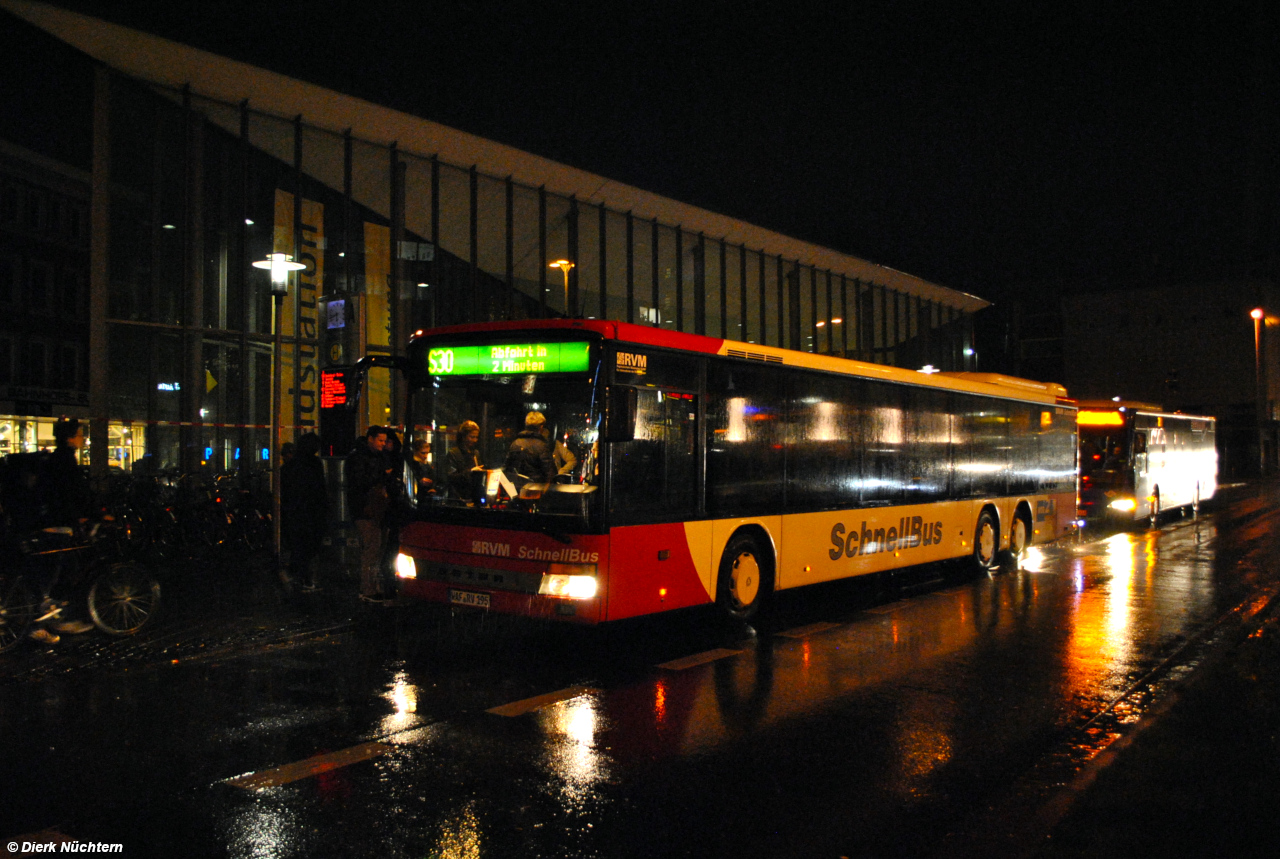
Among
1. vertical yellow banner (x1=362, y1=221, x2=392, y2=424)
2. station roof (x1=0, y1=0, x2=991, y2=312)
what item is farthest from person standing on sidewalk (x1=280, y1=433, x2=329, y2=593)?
station roof (x1=0, y1=0, x2=991, y2=312)

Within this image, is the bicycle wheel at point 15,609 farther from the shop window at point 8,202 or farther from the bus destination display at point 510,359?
the shop window at point 8,202

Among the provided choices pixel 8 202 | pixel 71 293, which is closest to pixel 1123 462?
pixel 8 202

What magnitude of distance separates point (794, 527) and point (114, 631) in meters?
6.72

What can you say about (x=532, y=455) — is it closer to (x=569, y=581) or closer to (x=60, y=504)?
(x=569, y=581)

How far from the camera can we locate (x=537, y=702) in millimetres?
6824

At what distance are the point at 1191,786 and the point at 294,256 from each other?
17.5m

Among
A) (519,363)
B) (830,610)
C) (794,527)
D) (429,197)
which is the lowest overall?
(830,610)

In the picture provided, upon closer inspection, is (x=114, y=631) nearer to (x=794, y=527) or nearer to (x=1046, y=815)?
(x=794, y=527)

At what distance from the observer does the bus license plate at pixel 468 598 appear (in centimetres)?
838

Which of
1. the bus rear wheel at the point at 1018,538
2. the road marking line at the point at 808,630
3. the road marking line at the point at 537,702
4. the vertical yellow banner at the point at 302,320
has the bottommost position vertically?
the road marking line at the point at 808,630

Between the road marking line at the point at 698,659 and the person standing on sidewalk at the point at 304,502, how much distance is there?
5022mm

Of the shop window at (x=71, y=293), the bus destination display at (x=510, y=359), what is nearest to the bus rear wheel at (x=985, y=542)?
the bus destination display at (x=510, y=359)

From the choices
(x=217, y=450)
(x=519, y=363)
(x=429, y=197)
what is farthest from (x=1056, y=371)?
(x=519, y=363)

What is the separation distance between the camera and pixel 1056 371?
70625 millimetres
